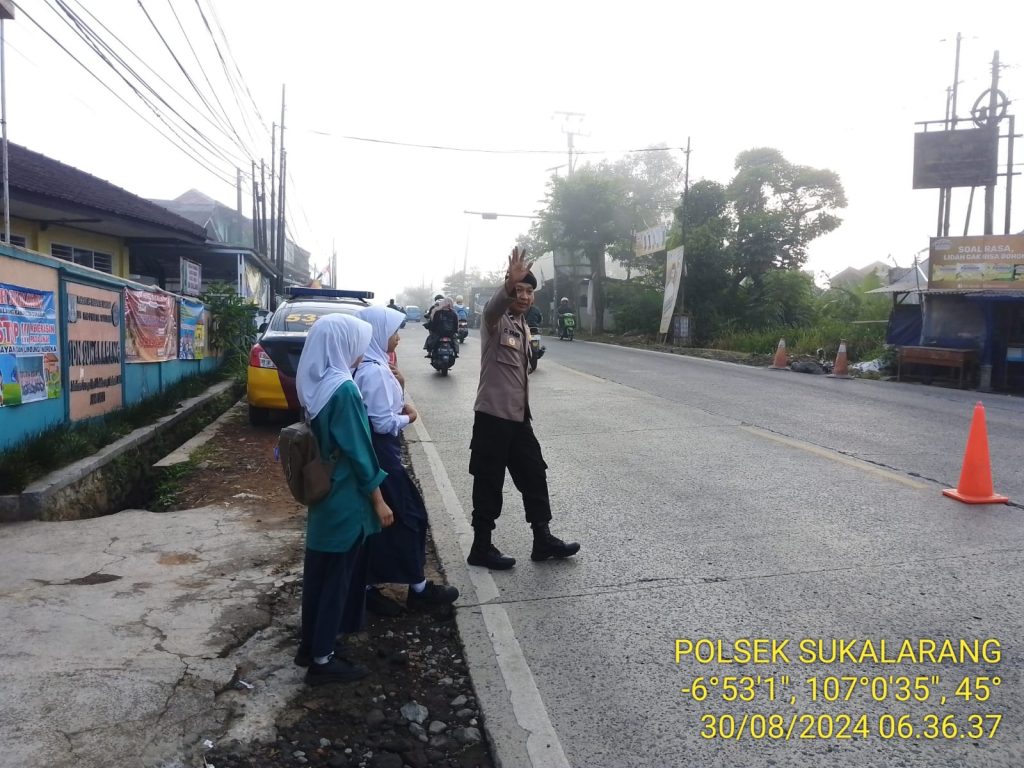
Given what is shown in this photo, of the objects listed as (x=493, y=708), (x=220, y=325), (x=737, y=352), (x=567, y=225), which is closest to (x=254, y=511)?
(x=493, y=708)

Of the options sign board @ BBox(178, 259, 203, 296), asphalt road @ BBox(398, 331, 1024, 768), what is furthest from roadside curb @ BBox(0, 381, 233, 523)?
sign board @ BBox(178, 259, 203, 296)

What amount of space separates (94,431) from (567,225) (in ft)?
113

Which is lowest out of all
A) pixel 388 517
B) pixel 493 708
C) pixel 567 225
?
pixel 493 708

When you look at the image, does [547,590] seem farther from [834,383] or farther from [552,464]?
[834,383]

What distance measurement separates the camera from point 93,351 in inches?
321

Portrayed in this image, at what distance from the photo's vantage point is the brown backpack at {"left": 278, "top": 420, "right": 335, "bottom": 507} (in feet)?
10.8

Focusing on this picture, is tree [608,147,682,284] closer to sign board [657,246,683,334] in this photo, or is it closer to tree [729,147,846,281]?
tree [729,147,846,281]

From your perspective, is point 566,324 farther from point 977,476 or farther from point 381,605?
point 381,605

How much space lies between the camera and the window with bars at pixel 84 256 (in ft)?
54.6

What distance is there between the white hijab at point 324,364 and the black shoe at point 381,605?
1.29 metres

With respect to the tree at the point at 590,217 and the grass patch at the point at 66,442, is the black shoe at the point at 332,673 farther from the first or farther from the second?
the tree at the point at 590,217

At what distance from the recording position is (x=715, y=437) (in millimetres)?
9016

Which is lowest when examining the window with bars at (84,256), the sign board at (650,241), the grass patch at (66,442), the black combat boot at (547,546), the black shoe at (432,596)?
the black shoe at (432,596)

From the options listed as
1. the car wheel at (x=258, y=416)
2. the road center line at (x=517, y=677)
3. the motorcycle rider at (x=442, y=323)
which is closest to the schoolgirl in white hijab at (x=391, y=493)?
the road center line at (x=517, y=677)
